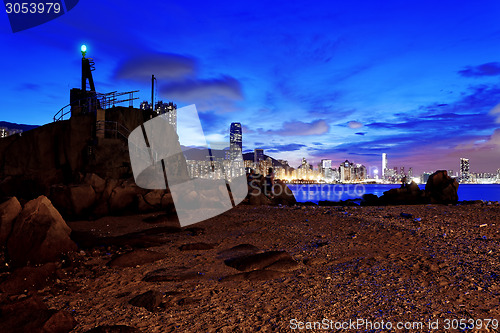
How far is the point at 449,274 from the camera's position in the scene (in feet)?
17.2

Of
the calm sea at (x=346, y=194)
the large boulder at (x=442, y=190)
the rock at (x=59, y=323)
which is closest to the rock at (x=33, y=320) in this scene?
the rock at (x=59, y=323)

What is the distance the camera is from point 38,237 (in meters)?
7.21

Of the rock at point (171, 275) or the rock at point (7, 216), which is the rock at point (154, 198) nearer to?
the rock at point (7, 216)

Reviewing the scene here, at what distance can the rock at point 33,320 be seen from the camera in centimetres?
369

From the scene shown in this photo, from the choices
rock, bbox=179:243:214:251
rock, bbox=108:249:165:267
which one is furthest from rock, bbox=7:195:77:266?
rock, bbox=179:243:214:251

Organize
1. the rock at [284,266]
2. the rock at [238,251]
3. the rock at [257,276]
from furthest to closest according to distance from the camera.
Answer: the rock at [238,251]
the rock at [284,266]
the rock at [257,276]

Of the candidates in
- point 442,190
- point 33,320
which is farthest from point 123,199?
point 442,190

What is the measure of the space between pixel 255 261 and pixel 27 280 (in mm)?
4331

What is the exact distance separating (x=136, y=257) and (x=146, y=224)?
19.9 feet

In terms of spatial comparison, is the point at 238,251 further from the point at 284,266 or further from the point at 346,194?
the point at 346,194

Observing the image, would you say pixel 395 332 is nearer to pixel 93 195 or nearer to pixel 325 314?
pixel 325 314

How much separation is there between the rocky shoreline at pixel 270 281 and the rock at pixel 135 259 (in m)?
0.02

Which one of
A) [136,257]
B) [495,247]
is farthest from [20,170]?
[495,247]

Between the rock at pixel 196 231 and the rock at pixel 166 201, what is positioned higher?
the rock at pixel 166 201
